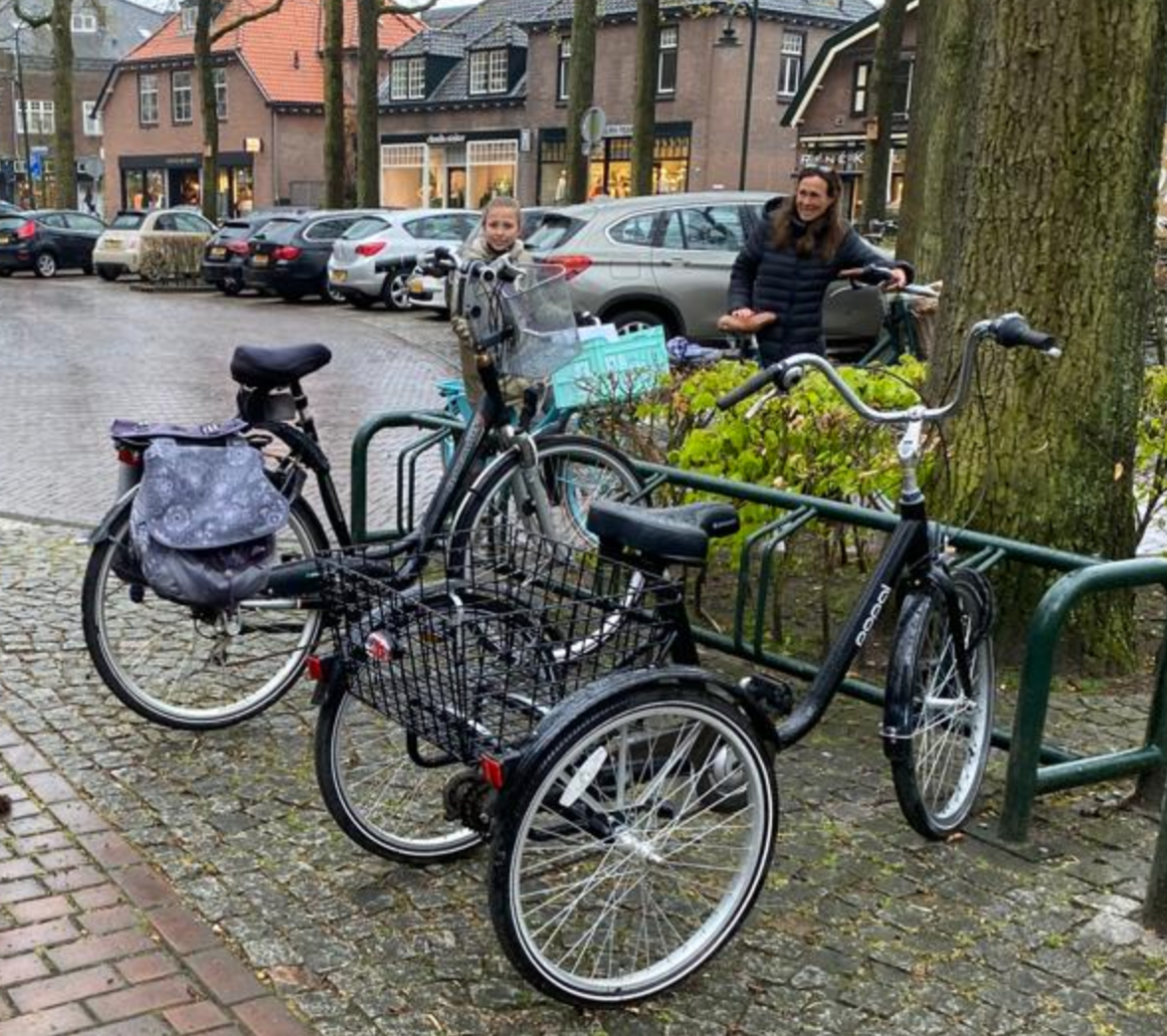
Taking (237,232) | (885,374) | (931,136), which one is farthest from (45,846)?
(237,232)

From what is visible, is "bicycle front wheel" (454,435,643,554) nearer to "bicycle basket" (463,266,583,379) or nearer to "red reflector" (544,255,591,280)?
"bicycle basket" (463,266,583,379)

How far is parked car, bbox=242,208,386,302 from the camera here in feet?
72.6

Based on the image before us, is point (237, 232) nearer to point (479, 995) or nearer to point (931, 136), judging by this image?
point (931, 136)

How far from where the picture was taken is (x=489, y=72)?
46.3 metres

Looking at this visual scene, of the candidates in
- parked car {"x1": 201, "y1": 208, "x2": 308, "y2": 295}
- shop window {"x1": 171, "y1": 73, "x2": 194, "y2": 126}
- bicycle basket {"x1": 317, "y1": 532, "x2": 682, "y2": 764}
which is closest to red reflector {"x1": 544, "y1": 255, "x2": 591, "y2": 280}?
bicycle basket {"x1": 317, "y1": 532, "x2": 682, "y2": 764}

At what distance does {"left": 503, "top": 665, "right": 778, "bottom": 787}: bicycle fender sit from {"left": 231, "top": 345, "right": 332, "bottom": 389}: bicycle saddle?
6.84 ft

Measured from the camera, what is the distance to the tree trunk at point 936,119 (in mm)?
11133

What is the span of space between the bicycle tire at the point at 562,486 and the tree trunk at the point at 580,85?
18.5 meters

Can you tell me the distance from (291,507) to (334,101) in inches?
980

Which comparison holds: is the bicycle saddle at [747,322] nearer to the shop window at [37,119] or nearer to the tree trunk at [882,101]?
the tree trunk at [882,101]

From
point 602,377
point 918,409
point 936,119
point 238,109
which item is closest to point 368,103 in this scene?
point 936,119

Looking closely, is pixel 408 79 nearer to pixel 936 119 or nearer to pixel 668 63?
pixel 668 63

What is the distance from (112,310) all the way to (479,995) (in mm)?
19721

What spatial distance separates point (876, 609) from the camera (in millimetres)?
3646
